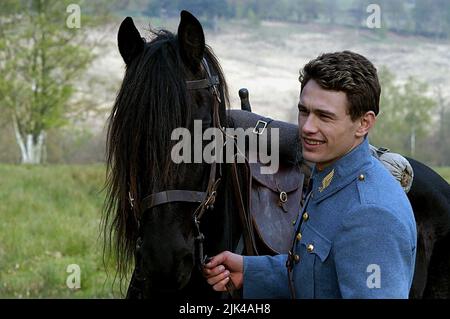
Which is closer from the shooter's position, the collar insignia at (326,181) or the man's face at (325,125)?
the man's face at (325,125)

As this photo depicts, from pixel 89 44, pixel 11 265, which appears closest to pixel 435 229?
pixel 11 265

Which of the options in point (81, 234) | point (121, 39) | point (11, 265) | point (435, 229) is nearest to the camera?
point (121, 39)

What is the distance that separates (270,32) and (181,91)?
44.4 meters

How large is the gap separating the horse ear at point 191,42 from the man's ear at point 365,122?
3.76 feet

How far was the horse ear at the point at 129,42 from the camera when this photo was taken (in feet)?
10.3

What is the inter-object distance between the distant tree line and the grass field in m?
25.1

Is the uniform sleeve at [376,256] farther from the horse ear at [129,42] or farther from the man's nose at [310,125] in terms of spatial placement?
the horse ear at [129,42]

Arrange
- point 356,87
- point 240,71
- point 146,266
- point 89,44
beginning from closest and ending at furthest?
point 356,87, point 146,266, point 89,44, point 240,71

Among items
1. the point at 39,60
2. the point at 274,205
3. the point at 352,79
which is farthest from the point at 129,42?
the point at 39,60

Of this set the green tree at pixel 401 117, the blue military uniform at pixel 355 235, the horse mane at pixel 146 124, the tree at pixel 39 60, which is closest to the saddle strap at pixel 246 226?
the horse mane at pixel 146 124

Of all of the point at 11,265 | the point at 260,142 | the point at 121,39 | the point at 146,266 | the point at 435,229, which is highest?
the point at 121,39

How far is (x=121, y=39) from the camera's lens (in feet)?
10.5

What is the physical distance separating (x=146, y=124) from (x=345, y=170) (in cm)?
94
